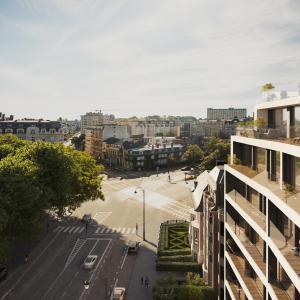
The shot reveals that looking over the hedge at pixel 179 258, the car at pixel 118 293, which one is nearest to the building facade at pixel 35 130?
the hedge at pixel 179 258

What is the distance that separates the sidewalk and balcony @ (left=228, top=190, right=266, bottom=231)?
1734 centimetres

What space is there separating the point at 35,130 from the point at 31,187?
3555 inches

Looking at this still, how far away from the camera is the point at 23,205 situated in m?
36.8

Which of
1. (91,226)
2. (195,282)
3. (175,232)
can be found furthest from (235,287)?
(91,226)

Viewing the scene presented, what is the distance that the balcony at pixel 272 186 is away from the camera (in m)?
17.4

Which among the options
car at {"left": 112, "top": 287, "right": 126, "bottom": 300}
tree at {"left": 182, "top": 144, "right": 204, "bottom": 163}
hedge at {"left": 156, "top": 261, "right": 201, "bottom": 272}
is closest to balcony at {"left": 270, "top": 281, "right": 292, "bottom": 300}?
car at {"left": 112, "top": 287, "right": 126, "bottom": 300}

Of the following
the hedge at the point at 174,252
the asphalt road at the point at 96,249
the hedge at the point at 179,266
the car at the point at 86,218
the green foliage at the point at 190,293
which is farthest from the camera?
the car at the point at 86,218

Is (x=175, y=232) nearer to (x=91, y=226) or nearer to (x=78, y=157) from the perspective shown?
(x=91, y=226)

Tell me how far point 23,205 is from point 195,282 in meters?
19.9

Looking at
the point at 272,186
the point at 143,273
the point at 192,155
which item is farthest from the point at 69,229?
the point at 192,155

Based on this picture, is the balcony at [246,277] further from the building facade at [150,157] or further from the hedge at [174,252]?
the building facade at [150,157]

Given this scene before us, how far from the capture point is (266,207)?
2047 centimetres

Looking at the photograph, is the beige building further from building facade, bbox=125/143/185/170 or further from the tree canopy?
the tree canopy

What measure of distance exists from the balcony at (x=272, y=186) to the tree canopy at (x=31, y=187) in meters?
21.8
